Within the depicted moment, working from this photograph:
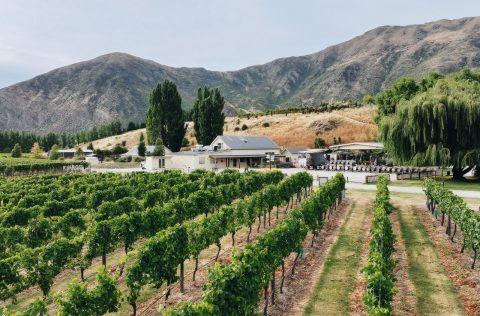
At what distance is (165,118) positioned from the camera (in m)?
92.0

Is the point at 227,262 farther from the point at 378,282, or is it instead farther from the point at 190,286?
the point at 378,282

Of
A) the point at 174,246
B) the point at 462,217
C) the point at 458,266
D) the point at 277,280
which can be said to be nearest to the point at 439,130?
the point at 462,217

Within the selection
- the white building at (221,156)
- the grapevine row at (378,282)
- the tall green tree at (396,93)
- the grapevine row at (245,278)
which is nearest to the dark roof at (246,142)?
the white building at (221,156)

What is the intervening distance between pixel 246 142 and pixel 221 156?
8.00 metres

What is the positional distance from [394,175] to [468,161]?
11.2m

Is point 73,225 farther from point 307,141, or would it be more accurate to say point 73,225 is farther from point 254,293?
point 307,141

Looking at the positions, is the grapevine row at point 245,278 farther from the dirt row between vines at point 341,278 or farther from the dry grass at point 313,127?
the dry grass at point 313,127

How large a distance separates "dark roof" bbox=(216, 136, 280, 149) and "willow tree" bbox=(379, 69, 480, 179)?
123ft

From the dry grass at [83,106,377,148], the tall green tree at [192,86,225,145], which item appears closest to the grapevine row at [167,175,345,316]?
the tall green tree at [192,86,225,145]

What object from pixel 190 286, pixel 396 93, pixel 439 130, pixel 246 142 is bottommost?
pixel 190 286

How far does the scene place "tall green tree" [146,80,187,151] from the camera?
91.6 meters

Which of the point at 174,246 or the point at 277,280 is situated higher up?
the point at 174,246

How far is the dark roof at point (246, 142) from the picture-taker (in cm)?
7862

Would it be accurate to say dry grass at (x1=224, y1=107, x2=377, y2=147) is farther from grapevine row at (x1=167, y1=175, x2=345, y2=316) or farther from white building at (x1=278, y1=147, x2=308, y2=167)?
grapevine row at (x1=167, y1=175, x2=345, y2=316)
